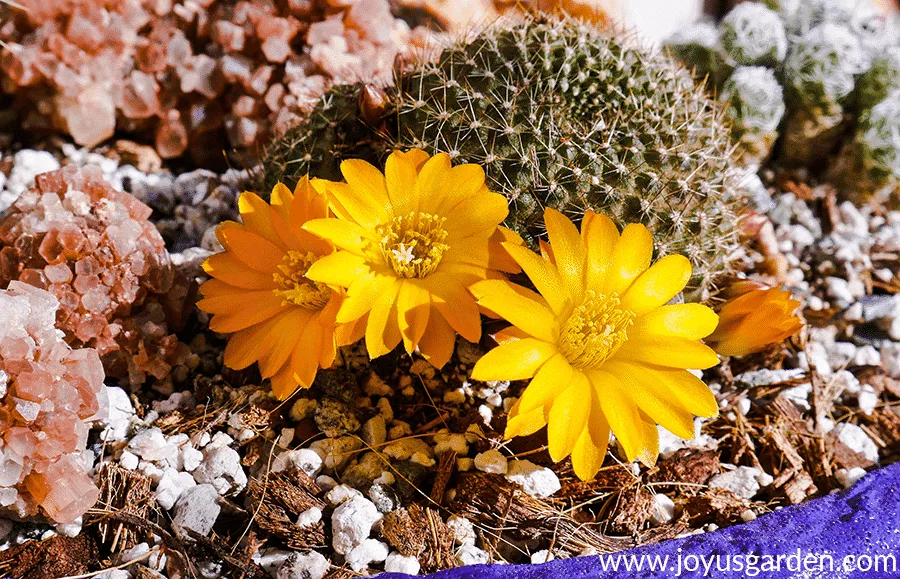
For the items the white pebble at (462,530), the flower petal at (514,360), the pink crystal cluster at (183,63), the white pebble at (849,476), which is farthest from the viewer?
the pink crystal cluster at (183,63)

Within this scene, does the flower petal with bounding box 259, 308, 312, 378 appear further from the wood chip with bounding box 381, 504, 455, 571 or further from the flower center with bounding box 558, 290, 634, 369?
the flower center with bounding box 558, 290, 634, 369

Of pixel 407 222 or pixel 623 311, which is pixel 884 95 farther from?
pixel 407 222

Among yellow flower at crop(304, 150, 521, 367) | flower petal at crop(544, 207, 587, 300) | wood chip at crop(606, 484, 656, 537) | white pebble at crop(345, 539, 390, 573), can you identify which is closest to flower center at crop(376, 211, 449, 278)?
yellow flower at crop(304, 150, 521, 367)

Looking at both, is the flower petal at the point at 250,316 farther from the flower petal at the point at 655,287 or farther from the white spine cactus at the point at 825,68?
the white spine cactus at the point at 825,68

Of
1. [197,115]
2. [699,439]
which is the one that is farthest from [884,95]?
[197,115]

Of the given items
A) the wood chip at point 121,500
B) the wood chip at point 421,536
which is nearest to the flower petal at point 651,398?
the wood chip at point 421,536

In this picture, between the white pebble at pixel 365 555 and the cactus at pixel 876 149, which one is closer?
the white pebble at pixel 365 555
